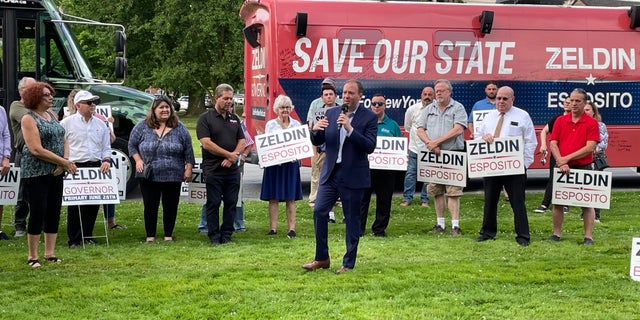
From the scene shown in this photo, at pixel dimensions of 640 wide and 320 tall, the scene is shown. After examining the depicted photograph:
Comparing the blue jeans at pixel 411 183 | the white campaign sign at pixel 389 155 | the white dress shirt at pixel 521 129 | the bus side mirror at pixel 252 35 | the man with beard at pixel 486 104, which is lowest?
the blue jeans at pixel 411 183

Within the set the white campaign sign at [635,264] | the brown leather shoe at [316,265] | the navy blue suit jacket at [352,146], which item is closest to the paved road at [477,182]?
the brown leather shoe at [316,265]

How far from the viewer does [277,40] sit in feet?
52.5

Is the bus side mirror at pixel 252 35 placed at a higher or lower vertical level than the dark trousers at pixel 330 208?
higher

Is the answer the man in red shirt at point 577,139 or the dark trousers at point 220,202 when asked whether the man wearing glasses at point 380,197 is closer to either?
the dark trousers at point 220,202

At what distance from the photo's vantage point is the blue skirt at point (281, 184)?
11805 mm

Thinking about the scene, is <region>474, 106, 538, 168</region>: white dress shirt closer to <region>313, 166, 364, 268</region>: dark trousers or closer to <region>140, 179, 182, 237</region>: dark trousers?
<region>313, 166, 364, 268</region>: dark trousers

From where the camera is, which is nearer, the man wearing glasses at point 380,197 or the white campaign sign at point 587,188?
the white campaign sign at point 587,188

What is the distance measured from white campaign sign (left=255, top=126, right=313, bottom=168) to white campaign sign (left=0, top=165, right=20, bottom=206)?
288 cm

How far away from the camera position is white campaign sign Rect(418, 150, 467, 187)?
11.7 metres

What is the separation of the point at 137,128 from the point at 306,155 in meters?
2.08

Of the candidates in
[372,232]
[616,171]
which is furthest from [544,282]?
[616,171]

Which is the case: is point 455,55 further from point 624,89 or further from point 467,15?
point 624,89

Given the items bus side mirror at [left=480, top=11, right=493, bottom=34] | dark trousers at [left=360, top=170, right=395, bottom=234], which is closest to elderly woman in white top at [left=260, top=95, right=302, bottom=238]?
dark trousers at [left=360, top=170, right=395, bottom=234]

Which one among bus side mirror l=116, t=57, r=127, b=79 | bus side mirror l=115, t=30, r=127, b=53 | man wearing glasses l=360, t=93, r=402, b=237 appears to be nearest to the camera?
man wearing glasses l=360, t=93, r=402, b=237
